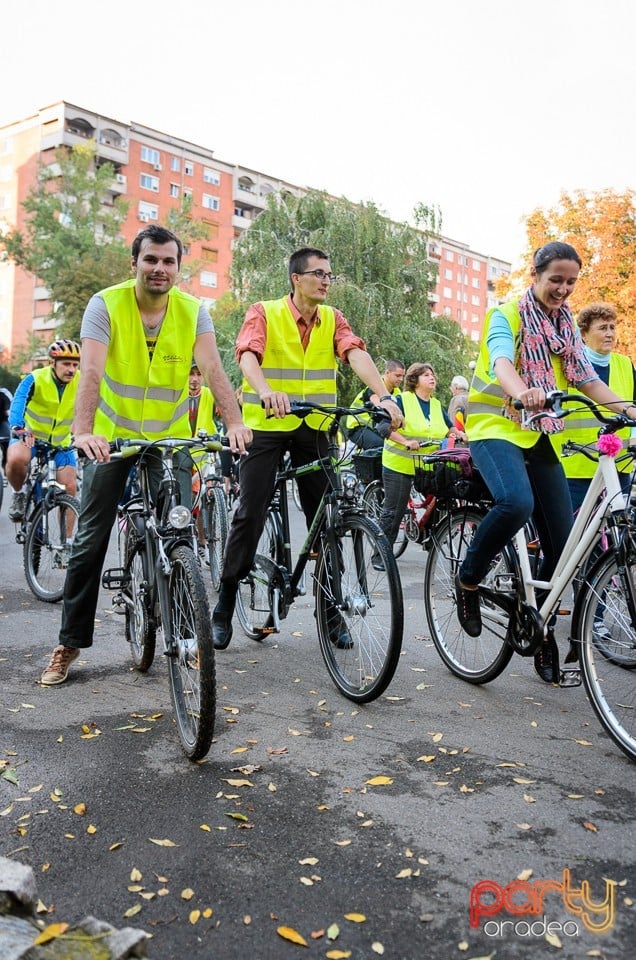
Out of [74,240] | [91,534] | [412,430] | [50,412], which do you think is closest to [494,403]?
[91,534]

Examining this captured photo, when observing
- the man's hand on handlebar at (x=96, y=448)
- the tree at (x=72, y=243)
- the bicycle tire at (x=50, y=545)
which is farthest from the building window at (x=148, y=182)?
the man's hand on handlebar at (x=96, y=448)

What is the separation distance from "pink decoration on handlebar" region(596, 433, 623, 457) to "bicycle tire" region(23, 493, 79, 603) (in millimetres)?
4492

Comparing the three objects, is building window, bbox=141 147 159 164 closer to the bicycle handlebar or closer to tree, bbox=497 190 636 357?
tree, bbox=497 190 636 357

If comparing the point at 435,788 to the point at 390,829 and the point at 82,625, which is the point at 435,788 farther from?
the point at 82,625

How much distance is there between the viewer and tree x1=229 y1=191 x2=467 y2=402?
26875 millimetres

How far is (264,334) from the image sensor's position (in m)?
5.28

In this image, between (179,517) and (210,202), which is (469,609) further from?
(210,202)

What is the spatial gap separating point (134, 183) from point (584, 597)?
2759 inches

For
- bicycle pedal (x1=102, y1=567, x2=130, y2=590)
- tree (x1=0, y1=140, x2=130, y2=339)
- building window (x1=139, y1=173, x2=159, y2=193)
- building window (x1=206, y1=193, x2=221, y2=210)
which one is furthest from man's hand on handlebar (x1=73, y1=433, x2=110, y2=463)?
building window (x1=206, y1=193, x2=221, y2=210)

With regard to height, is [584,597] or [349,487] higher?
[349,487]

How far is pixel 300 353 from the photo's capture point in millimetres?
5367

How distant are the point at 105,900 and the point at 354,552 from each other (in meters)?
2.38

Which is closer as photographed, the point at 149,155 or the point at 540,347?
the point at 540,347

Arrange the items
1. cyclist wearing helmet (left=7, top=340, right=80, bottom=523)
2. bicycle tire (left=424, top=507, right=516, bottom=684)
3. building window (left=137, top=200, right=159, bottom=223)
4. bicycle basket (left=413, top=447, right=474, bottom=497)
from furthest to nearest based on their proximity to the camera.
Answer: building window (left=137, top=200, right=159, bottom=223) → cyclist wearing helmet (left=7, top=340, right=80, bottom=523) → bicycle basket (left=413, top=447, right=474, bottom=497) → bicycle tire (left=424, top=507, right=516, bottom=684)
